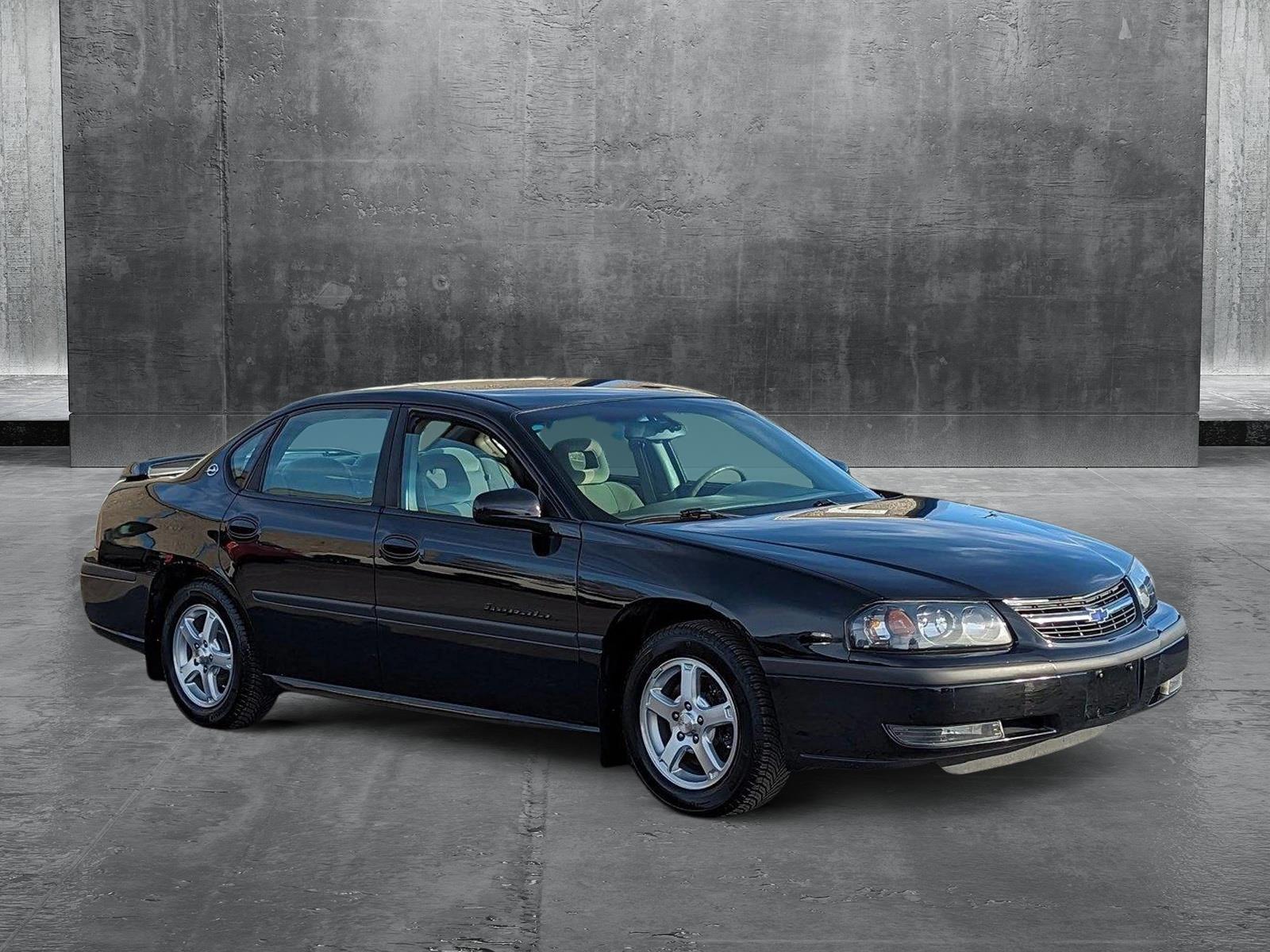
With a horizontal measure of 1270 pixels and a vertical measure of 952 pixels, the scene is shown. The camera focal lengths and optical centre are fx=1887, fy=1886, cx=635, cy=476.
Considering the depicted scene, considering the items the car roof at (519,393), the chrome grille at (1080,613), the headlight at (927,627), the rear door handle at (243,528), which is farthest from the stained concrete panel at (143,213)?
the headlight at (927,627)

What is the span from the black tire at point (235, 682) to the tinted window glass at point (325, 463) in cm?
48

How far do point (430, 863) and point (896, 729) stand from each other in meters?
1.42

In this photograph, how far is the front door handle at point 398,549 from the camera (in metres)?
6.60

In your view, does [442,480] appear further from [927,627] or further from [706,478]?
[927,627]

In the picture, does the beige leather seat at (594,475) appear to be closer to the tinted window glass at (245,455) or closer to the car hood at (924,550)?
the car hood at (924,550)

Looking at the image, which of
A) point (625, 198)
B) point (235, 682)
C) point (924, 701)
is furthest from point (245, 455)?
point (625, 198)

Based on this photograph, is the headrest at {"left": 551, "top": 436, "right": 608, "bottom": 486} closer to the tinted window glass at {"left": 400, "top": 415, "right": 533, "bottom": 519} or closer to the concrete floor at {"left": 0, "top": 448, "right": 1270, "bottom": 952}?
the tinted window glass at {"left": 400, "top": 415, "right": 533, "bottom": 519}

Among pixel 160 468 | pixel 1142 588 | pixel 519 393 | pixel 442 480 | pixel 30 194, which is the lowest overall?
pixel 1142 588

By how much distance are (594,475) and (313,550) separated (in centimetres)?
112

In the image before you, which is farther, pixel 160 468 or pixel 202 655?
pixel 160 468

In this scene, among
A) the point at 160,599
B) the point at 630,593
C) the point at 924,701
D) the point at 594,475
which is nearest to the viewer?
the point at 924,701

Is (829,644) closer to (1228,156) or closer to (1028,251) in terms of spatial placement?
(1028,251)

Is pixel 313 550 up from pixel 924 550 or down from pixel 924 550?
down

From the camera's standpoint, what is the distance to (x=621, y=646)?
20.1 ft
